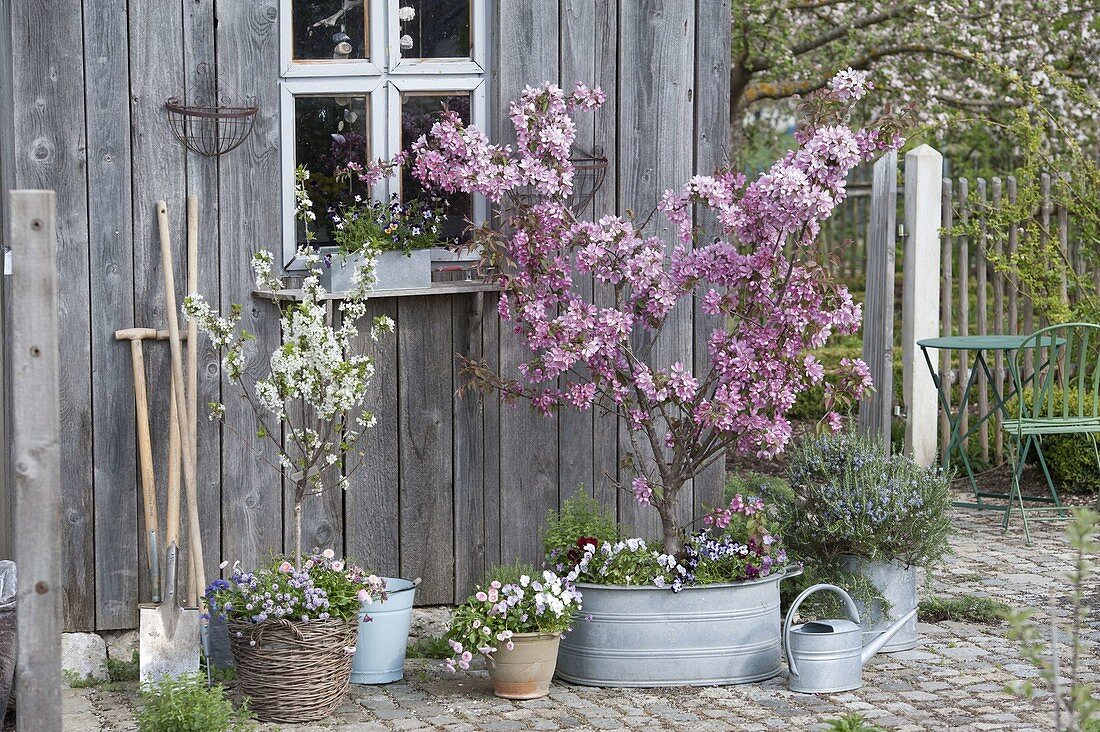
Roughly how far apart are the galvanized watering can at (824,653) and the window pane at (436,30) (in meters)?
2.16

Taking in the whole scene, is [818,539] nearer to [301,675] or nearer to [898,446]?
[301,675]

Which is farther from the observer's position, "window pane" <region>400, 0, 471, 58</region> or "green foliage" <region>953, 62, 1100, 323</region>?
"green foliage" <region>953, 62, 1100, 323</region>

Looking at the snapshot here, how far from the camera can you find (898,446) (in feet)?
27.0

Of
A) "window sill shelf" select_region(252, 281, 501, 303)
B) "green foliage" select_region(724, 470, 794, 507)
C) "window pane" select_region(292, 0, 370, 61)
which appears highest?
"window pane" select_region(292, 0, 370, 61)

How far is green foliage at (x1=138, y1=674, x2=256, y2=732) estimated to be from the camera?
3.75 meters

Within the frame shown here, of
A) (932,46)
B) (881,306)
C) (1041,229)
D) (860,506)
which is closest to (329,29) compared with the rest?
(860,506)

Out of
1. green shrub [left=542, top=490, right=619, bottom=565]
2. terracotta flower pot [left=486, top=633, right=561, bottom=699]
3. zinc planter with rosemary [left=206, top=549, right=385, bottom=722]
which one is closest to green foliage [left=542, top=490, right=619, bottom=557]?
green shrub [left=542, top=490, right=619, bottom=565]

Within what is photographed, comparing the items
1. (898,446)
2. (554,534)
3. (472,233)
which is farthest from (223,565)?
(898,446)

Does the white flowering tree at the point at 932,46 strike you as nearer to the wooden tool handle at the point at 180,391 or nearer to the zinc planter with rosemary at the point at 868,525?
the zinc planter with rosemary at the point at 868,525

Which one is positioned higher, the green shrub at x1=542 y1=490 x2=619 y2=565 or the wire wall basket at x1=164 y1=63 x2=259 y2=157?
the wire wall basket at x1=164 y1=63 x2=259 y2=157

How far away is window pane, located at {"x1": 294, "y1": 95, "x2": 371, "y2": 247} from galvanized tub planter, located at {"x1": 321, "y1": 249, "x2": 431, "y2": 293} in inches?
7.6

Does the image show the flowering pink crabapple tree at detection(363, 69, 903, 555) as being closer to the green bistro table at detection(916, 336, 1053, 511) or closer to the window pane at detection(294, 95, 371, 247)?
the window pane at detection(294, 95, 371, 247)

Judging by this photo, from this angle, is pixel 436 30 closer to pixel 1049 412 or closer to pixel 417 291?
pixel 417 291

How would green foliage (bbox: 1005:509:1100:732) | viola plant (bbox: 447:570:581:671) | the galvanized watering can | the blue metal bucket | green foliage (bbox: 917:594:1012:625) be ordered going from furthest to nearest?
green foliage (bbox: 917:594:1012:625), the blue metal bucket, the galvanized watering can, viola plant (bbox: 447:570:581:671), green foliage (bbox: 1005:509:1100:732)
